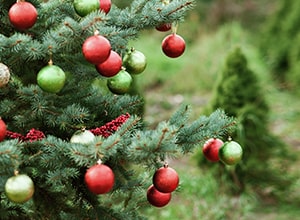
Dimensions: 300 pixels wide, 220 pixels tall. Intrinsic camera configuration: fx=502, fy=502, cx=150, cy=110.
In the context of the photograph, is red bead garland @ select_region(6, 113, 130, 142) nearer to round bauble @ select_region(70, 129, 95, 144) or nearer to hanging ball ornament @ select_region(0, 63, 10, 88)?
round bauble @ select_region(70, 129, 95, 144)

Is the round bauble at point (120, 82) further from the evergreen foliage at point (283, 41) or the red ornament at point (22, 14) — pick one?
the evergreen foliage at point (283, 41)

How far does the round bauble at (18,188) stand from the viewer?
1659 mm

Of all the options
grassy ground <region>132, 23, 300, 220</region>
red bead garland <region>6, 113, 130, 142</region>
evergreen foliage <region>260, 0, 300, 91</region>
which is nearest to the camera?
red bead garland <region>6, 113, 130, 142</region>

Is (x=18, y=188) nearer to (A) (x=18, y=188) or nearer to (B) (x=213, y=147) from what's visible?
(A) (x=18, y=188)

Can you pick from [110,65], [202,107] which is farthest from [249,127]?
[110,65]

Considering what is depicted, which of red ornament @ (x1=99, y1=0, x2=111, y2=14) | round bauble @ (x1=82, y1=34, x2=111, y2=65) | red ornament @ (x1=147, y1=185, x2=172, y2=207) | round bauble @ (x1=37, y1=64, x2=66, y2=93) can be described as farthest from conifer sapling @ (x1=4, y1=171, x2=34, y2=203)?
red ornament @ (x1=99, y1=0, x2=111, y2=14)

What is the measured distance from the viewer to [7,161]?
1715mm

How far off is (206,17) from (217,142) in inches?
558

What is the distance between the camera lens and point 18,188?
1656mm

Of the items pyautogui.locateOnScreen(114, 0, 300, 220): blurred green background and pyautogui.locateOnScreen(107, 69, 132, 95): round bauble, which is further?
pyautogui.locateOnScreen(114, 0, 300, 220): blurred green background

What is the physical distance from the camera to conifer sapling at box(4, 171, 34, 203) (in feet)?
5.44

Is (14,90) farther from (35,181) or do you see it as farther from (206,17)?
(206,17)

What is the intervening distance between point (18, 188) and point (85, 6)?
742 millimetres

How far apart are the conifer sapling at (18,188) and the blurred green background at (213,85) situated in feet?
→ 3.15
